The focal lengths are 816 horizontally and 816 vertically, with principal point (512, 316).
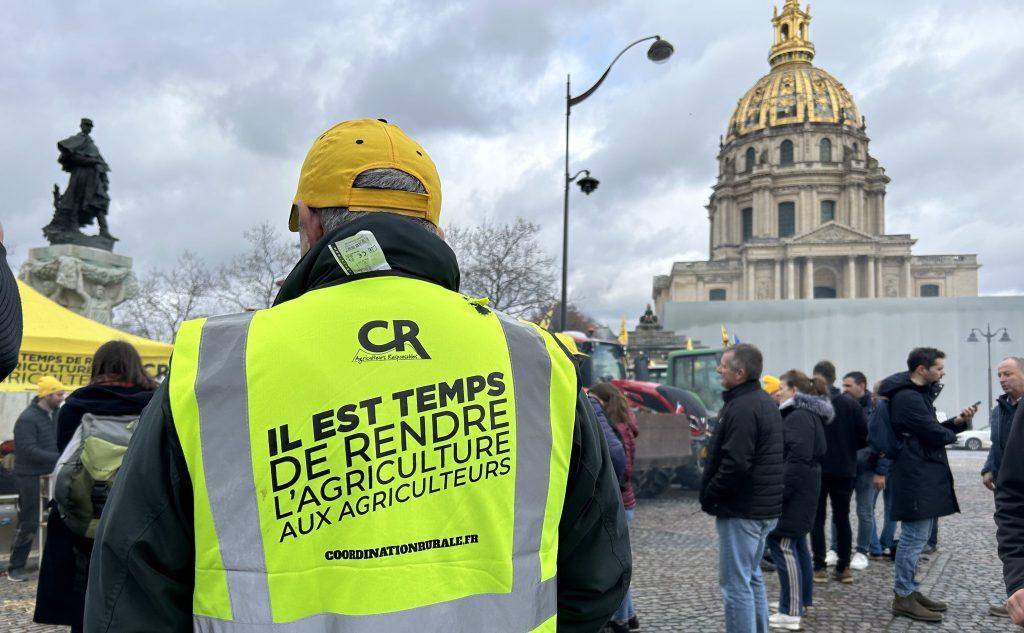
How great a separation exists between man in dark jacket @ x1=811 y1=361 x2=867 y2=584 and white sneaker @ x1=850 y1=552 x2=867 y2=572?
1.37 ft

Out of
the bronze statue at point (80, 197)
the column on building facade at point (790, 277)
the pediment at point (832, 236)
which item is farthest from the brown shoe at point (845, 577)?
the pediment at point (832, 236)

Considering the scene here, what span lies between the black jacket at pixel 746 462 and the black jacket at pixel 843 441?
2.62 metres

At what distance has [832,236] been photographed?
274 feet

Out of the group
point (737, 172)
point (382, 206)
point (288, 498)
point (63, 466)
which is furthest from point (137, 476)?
point (737, 172)

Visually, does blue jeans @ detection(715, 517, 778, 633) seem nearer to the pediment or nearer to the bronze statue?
the bronze statue

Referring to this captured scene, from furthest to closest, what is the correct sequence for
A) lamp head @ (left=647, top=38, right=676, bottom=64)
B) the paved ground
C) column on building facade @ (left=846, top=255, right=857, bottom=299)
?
column on building facade @ (left=846, top=255, right=857, bottom=299), lamp head @ (left=647, top=38, right=676, bottom=64), the paved ground

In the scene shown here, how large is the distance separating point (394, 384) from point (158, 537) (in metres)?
0.43

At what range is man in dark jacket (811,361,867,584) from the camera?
7320 millimetres

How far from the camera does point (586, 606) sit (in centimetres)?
154

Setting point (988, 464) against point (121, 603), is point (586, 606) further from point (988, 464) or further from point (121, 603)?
point (988, 464)

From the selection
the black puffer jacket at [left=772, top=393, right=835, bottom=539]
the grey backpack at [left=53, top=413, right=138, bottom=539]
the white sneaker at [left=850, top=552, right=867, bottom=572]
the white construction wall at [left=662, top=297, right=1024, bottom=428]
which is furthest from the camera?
the white construction wall at [left=662, top=297, right=1024, bottom=428]

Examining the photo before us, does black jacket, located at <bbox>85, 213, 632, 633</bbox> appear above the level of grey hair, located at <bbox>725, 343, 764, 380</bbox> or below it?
below

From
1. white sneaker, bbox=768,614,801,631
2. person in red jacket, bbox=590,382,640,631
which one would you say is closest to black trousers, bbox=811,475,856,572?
white sneaker, bbox=768,614,801,631

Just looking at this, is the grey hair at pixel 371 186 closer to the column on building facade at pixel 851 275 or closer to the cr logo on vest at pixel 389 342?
the cr logo on vest at pixel 389 342
